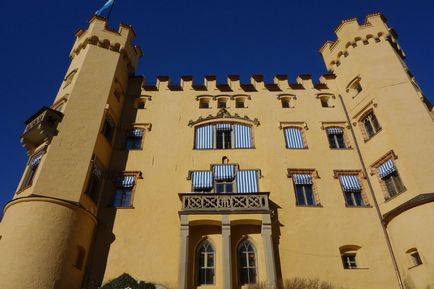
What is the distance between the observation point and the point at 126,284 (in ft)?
55.3

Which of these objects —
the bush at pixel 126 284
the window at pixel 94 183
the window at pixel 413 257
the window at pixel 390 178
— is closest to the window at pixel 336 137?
the window at pixel 390 178

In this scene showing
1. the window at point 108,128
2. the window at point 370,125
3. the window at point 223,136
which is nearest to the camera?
the window at point 370,125

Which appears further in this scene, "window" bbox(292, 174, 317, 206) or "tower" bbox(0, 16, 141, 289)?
"window" bbox(292, 174, 317, 206)

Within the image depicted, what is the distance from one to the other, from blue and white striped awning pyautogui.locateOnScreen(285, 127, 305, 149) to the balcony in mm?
14483

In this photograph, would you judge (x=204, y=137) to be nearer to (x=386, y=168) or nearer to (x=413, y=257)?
(x=386, y=168)

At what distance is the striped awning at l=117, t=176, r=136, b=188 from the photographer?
866 inches

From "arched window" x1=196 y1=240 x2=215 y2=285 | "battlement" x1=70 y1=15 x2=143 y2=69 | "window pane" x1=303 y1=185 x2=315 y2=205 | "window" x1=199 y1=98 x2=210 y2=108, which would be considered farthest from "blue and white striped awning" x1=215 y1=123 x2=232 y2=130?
"battlement" x1=70 y1=15 x2=143 y2=69

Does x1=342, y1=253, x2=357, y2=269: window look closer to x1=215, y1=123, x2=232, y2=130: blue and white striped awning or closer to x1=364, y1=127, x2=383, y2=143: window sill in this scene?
x1=364, y1=127, x2=383, y2=143: window sill

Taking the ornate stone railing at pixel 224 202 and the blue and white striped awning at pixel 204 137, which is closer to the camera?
the ornate stone railing at pixel 224 202

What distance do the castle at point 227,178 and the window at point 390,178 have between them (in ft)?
0.23

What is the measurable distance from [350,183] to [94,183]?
15.3 meters

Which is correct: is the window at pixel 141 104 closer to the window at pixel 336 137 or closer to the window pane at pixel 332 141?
the window at pixel 336 137

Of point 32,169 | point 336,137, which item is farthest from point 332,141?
point 32,169

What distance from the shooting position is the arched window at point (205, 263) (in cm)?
1814
